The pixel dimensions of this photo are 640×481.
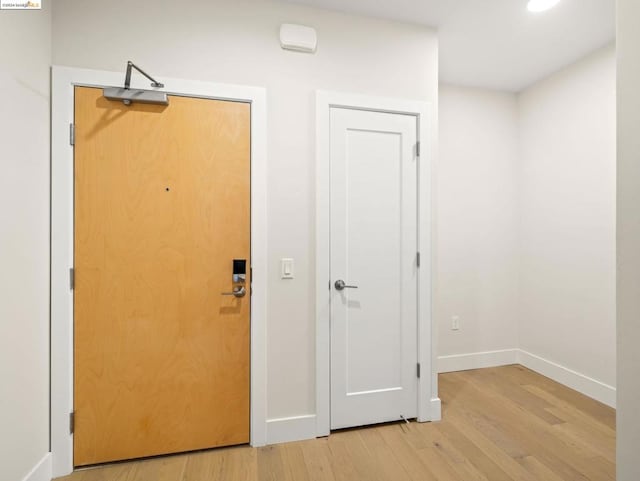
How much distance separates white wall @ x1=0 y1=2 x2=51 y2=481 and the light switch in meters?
1.23

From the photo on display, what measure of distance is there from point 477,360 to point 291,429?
2051mm

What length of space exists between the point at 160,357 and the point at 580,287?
3208 mm

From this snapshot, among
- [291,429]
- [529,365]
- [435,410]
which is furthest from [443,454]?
[529,365]

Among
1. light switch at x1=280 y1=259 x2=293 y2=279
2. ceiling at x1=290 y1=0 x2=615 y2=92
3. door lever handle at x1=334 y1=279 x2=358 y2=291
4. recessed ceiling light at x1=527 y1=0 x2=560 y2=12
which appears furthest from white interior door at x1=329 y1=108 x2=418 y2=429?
recessed ceiling light at x1=527 y1=0 x2=560 y2=12

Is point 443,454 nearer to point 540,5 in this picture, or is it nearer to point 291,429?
point 291,429

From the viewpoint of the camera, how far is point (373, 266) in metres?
2.08

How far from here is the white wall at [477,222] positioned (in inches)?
117

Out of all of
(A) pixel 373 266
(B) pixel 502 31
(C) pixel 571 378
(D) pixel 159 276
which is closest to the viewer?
(D) pixel 159 276

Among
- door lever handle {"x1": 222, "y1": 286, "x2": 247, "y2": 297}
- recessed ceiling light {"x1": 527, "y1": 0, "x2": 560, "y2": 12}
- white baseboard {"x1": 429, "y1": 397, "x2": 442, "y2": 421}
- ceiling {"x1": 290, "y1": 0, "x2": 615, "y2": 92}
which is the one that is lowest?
white baseboard {"x1": 429, "y1": 397, "x2": 442, "y2": 421}

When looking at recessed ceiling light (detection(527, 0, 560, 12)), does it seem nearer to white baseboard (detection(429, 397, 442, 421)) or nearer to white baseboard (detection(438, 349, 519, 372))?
white baseboard (detection(429, 397, 442, 421))

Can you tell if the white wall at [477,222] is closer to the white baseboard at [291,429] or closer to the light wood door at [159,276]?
the white baseboard at [291,429]

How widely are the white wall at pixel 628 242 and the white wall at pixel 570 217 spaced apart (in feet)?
6.71

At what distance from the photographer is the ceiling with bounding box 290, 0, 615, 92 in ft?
6.47

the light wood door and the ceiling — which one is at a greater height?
the ceiling
